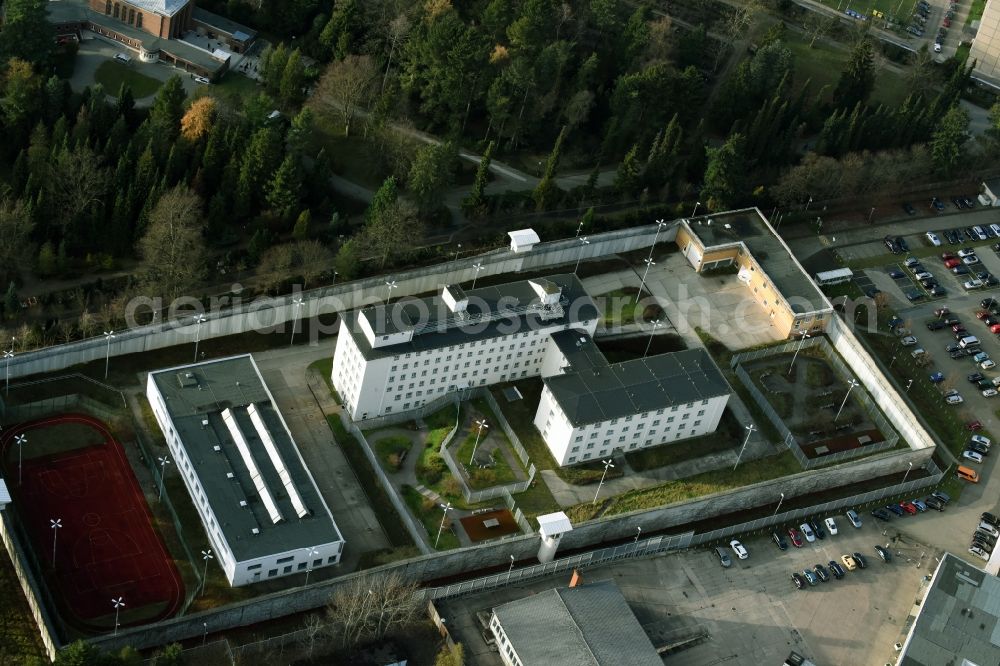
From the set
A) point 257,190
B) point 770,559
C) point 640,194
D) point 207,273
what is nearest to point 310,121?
point 257,190

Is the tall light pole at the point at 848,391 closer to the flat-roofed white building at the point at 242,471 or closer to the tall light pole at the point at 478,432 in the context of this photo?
the tall light pole at the point at 478,432

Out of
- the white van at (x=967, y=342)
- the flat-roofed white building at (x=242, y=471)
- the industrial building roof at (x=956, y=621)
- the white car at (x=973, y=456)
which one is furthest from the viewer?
the white van at (x=967, y=342)

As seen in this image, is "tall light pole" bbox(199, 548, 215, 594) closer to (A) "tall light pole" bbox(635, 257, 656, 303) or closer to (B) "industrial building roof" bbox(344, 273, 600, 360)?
(B) "industrial building roof" bbox(344, 273, 600, 360)

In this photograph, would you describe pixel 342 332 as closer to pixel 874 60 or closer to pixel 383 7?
pixel 383 7

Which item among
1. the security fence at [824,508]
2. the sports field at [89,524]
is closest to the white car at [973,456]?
the security fence at [824,508]

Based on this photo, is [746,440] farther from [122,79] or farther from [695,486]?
[122,79]

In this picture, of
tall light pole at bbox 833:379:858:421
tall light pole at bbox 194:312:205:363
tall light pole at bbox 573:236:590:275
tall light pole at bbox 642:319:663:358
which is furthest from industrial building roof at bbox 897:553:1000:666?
tall light pole at bbox 194:312:205:363
